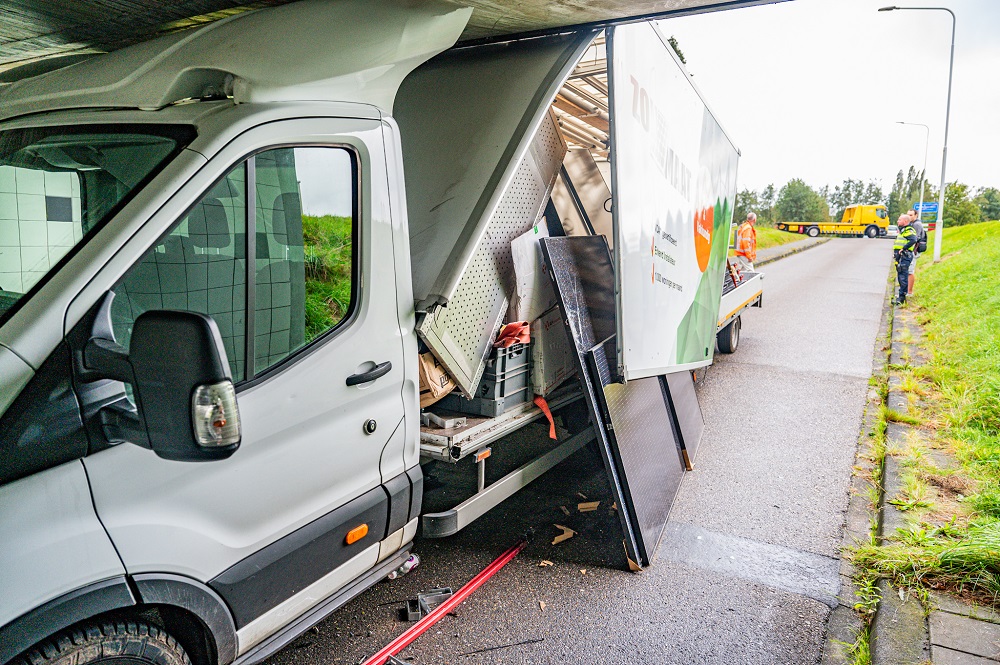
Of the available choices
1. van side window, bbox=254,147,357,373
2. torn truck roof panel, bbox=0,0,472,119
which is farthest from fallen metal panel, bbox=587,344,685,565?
torn truck roof panel, bbox=0,0,472,119

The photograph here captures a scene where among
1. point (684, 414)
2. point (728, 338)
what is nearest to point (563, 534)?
point (684, 414)

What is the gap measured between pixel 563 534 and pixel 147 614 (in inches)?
107

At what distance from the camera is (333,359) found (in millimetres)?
2596

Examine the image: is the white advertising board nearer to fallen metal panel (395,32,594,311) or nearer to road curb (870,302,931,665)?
fallen metal panel (395,32,594,311)

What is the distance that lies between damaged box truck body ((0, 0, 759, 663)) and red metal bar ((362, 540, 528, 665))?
0.45m

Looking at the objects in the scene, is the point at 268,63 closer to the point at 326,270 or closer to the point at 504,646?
the point at 326,270

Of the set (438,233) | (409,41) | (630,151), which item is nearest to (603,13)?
(630,151)

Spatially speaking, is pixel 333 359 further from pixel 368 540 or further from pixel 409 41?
pixel 409 41

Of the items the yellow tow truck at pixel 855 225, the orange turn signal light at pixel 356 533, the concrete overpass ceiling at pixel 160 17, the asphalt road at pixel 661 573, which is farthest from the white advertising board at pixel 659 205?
the yellow tow truck at pixel 855 225

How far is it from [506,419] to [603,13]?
2163 millimetres

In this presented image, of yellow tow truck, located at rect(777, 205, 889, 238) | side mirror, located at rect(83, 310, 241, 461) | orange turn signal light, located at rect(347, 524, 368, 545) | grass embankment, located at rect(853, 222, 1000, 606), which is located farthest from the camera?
yellow tow truck, located at rect(777, 205, 889, 238)

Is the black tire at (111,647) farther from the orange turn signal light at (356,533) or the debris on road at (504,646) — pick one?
the debris on road at (504,646)

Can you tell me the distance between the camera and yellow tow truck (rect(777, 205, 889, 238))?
54.9 metres

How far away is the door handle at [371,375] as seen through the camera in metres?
2.67
